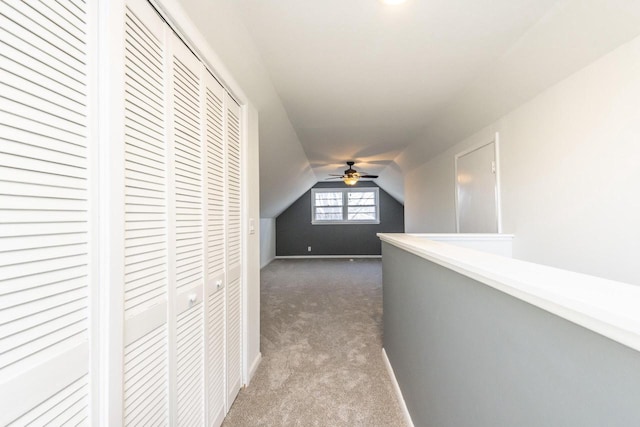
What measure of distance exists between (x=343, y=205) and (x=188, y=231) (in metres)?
7.24

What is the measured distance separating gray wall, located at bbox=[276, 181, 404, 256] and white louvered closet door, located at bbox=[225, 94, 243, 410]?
21.0 feet

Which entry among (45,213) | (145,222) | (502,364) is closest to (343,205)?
(145,222)

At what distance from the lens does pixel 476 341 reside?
868mm

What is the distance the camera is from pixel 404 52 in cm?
183

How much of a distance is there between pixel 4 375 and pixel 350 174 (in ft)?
15.5

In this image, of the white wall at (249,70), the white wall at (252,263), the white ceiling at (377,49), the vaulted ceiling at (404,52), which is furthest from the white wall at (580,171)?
the white wall at (252,263)

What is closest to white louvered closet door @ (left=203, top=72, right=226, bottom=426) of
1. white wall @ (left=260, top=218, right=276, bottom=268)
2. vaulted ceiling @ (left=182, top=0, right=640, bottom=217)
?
vaulted ceiling @ (left=182, top=0, right=640, bottom=217)

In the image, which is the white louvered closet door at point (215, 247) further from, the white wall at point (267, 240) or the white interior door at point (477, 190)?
the white wall at point (267, 240)

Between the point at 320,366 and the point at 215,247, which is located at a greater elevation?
the point at 215,247

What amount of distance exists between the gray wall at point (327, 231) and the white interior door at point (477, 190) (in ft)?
16.3

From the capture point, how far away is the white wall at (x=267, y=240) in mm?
6906

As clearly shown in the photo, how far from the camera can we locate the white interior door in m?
2.67

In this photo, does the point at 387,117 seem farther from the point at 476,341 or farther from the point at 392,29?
the point at 476,341

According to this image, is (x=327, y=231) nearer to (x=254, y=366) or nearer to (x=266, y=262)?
(x=266, y=262)
